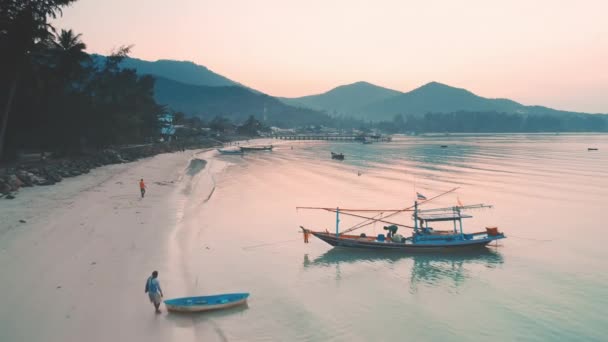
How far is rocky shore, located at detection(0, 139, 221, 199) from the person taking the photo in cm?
3688

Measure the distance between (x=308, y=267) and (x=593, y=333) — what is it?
46.4ft

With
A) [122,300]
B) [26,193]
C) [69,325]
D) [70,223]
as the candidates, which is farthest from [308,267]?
[26,193]

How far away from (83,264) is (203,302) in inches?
300

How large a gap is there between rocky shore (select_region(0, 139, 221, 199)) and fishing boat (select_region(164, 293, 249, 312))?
2528cm

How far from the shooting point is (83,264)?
19.9 metres

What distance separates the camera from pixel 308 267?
24625 millimetres

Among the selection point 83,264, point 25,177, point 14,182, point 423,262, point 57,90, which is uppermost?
point 57,90

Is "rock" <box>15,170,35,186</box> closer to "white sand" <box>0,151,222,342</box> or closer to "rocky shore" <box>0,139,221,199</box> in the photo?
"rocky shore" <box>0,139,221,199</box>

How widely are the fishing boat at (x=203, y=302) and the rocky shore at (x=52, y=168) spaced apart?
83.0 feet

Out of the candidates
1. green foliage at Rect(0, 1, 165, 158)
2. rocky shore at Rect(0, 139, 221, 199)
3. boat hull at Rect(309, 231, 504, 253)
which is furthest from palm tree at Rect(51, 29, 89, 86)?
boat hull at Rect(309, 231, 504, 253)

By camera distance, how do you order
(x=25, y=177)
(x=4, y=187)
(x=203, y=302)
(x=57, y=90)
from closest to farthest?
(x=203, y=302) → (x=4, y=187) → (x=25, y=177) → (x=57, y=90)

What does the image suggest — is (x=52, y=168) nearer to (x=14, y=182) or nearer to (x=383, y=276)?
(x=14, y=182)

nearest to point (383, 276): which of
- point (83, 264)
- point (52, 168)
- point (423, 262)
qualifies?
point (423, 262)

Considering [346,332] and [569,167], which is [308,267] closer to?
[346,332]
